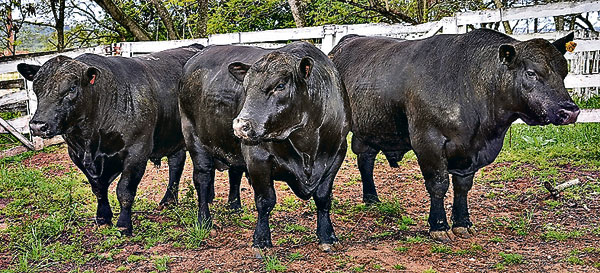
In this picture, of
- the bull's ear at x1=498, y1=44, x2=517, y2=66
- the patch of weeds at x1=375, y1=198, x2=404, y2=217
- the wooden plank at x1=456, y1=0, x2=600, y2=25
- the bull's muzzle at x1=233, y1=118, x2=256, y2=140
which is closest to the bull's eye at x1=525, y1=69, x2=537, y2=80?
the bull's ear at x1=498, y1=44, x2=517, y2=66

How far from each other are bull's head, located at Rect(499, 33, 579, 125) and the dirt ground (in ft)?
4.06

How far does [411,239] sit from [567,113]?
1834mm

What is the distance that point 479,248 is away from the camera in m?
5.36

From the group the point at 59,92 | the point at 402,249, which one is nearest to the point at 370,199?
the point at 402,249

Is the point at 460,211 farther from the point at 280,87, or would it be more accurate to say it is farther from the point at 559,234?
the point at 280,87

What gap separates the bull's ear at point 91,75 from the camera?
571 cm

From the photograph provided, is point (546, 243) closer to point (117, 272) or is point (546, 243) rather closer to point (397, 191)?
point (397, 191)

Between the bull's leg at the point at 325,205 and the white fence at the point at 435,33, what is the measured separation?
17.8 feet

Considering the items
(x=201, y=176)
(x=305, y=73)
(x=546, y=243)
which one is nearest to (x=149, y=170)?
(x=201, y=176)

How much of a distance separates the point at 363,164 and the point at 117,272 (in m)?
3.40

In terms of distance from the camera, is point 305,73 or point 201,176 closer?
point 305,73

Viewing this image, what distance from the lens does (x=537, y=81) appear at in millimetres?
5117

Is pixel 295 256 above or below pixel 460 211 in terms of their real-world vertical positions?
below

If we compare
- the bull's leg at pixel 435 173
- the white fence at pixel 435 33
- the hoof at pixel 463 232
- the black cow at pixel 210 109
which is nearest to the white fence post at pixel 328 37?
the white fence at pixel 435 33
